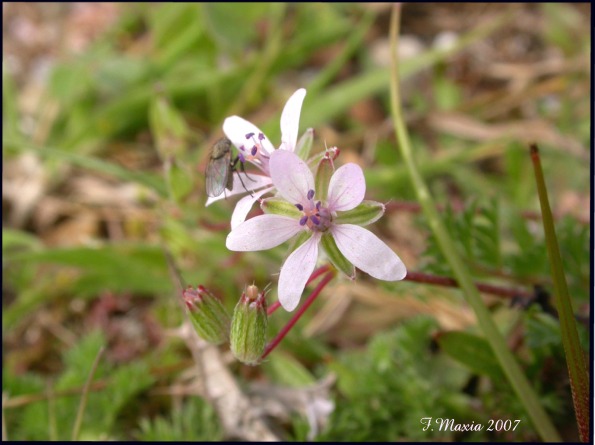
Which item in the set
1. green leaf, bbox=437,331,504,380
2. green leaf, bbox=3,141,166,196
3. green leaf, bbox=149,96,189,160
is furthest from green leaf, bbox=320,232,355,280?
green leaf, bbox=149,96,189,160

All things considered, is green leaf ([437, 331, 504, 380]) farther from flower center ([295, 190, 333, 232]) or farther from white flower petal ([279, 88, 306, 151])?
white flower petal ([279, 88, 306, 151])

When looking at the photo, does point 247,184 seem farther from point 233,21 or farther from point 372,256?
point 233,21

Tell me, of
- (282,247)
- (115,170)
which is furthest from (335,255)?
(115,170)

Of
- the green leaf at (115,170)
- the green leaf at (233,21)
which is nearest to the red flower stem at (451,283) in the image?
the green leaf at (115,170)

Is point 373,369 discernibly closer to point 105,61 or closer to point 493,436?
point 493,436

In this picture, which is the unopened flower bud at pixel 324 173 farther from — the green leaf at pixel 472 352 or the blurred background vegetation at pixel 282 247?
the green leaf at pixel 472 352

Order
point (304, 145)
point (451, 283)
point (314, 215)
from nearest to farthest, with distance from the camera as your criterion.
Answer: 1. point (314, 215)
2. point (304, 145)
3. point (451, 283)
